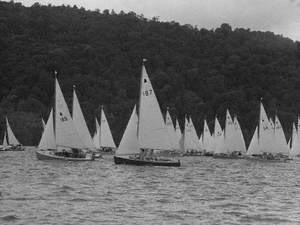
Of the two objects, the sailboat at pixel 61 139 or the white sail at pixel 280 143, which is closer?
the sailboat at pixel 61 139

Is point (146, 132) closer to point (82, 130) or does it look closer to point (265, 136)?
point (82, 130)

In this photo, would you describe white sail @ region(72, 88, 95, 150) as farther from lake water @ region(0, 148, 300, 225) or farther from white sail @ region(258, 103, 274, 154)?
white sail @ region(258, 103, 274, 154)

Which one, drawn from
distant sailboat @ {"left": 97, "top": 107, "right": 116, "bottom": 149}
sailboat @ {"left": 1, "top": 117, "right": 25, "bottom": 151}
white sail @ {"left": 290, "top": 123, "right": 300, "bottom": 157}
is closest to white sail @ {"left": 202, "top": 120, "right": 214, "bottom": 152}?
white sail @ {"left": 290, "top": 123, "right": 300, "bottom": 157}

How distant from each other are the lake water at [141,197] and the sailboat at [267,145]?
104 ft

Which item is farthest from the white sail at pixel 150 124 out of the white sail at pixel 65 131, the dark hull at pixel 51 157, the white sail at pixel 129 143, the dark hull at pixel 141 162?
the dark hull at pixel 51 157

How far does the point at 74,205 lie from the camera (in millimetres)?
38281

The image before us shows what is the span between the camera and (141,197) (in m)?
43.0

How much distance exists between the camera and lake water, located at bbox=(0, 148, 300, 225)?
115 ft

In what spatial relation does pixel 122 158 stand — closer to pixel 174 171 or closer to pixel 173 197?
pixel 174 171

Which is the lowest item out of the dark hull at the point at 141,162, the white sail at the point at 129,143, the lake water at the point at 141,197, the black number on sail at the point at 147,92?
the lake water at the point at 141,197

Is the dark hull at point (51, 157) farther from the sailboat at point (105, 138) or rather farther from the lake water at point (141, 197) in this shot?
the sailboat at point (105, 138)

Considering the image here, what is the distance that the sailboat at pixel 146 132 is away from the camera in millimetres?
68000

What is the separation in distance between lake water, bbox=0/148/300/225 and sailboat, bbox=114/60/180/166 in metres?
4.33

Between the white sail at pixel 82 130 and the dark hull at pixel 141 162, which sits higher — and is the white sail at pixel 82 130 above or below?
above
